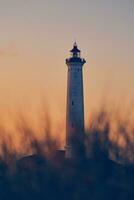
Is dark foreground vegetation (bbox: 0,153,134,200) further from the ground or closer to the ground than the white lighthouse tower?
closer to the ground

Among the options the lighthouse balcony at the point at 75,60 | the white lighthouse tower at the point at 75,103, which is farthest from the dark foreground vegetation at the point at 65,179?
the lighthouse balcony at the point at 75,60

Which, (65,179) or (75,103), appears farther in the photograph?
(65,179)

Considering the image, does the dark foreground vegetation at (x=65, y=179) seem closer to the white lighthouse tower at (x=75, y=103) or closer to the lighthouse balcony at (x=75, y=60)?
the white lighthouse tower at (x=75, y=103)

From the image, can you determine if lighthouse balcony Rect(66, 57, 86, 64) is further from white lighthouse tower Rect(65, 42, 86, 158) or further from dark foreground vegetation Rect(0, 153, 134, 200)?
dark foreground vegetation Rect(0, 153, 134, 200)

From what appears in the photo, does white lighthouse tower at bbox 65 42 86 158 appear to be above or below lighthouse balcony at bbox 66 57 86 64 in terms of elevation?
below

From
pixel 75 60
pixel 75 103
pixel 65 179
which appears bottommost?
pixel 65 179

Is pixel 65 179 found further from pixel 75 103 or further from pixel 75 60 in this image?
pixel 75 60

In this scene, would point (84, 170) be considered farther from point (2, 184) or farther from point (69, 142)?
point (2, 184)

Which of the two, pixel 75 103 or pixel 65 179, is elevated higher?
pixel 75 103

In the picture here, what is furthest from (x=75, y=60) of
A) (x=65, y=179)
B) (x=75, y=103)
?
(x=65, y=179)

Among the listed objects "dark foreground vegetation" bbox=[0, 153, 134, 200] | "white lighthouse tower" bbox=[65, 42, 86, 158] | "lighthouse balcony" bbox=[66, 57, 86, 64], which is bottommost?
"dark foreground vegetation" bbox=[0, 153, 134, 200]

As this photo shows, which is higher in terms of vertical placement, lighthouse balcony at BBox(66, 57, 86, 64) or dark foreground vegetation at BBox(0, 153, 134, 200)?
lighthouse balcony at BBox(66, 57, 86, 64)

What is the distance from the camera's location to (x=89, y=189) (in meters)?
116

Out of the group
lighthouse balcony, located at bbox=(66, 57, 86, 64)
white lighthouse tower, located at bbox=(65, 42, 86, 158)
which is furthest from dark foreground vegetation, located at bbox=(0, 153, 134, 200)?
lighthouse balcony, located at bbox=(66, 57, 86, 64)
